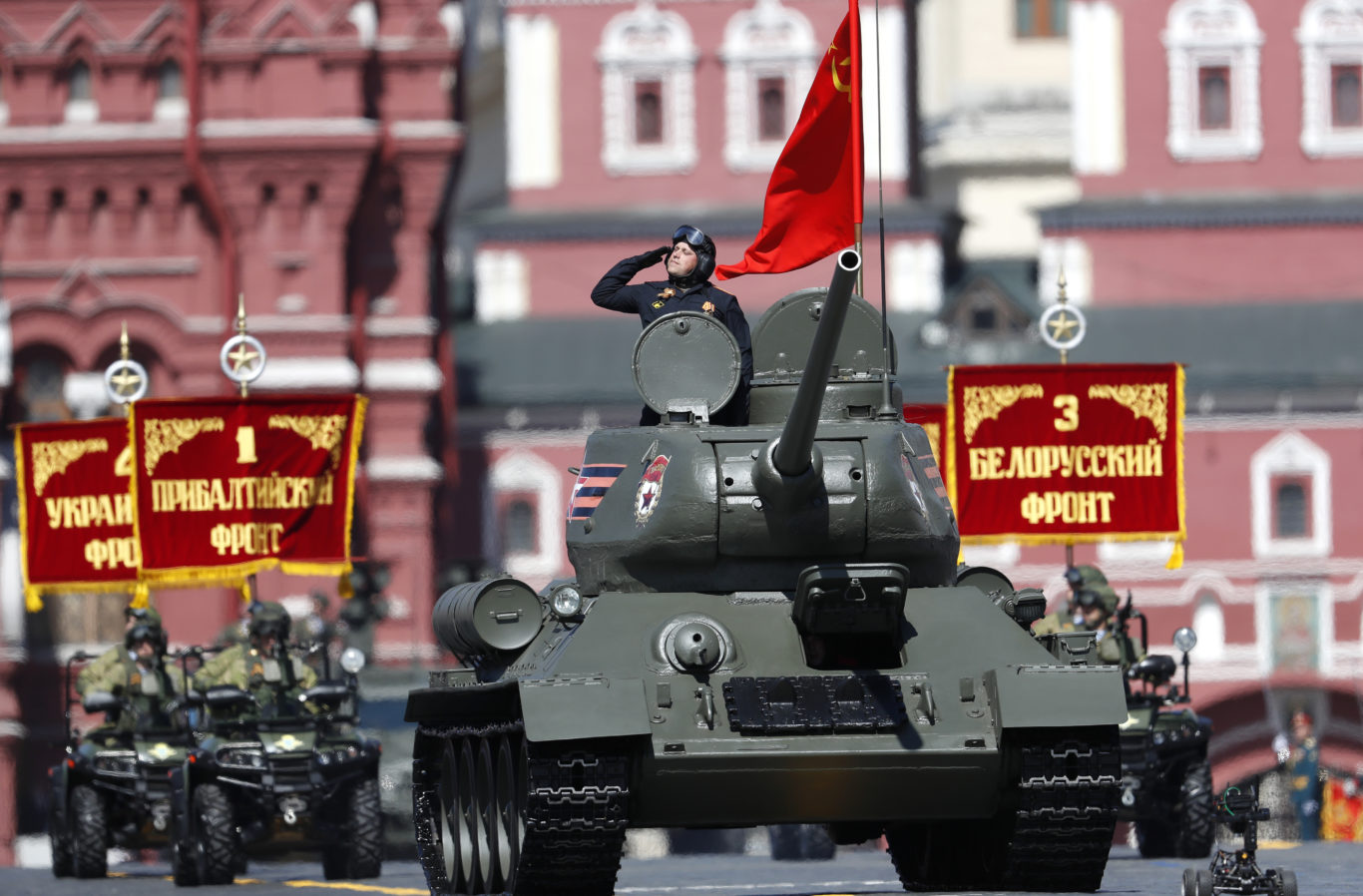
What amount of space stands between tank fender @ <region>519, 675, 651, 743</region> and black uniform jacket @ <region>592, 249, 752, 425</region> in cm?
225

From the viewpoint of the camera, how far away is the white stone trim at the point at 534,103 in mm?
59406

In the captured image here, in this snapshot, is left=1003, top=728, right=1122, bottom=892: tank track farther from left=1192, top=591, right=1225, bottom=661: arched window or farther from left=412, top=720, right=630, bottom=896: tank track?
left=1192, top=591, right=1225, bottom=661: arched window

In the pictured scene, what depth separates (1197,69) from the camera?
5878 centimetres

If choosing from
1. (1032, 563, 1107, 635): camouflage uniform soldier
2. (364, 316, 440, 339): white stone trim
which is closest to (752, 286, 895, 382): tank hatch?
(1032, 563, 1107, 635): camouflage uniform soldier

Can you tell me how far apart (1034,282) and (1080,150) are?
2558 mm

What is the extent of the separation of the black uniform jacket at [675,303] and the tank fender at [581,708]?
7.38ft

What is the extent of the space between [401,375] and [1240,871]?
114 ft

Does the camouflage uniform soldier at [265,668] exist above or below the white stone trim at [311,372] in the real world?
below

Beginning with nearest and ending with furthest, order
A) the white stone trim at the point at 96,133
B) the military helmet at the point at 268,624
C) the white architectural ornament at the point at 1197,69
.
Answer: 1. the military helmet at the point at 268,624
2. the white stone trim at the point at 96,133
3. the white architectural ornament at the point at 1197,69

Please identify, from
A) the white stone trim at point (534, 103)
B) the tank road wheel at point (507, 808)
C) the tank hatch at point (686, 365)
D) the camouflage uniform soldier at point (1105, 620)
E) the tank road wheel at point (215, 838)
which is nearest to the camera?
the tank road wheel at point (507, 808)

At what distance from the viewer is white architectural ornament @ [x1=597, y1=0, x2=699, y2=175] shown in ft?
194

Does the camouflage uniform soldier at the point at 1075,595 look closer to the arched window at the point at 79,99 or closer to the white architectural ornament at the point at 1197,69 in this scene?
the arched window at the point at 79,99

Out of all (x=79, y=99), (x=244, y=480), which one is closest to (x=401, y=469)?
(x=79, y=99)

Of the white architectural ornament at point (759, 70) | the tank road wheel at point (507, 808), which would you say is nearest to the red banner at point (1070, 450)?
the tank road wheel at point (507, 808)
